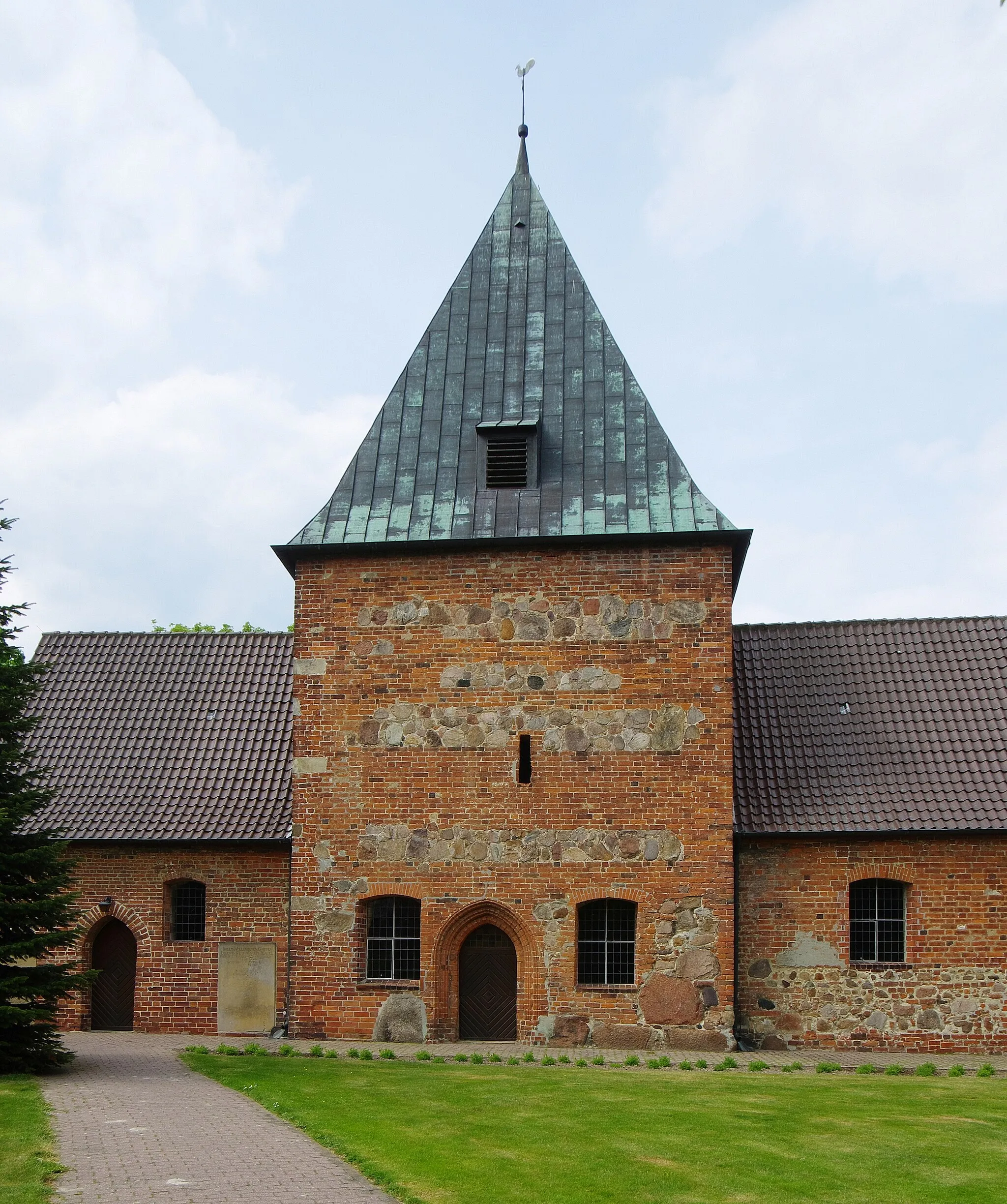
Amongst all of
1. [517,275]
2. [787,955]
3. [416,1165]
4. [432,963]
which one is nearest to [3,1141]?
[416,1165]

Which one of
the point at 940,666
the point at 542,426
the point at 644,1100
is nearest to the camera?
the point at 644,1100

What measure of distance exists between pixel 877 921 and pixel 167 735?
10984 mm

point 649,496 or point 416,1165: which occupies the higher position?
point 649,496

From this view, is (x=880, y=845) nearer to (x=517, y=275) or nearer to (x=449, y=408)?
(x=449, y=408)

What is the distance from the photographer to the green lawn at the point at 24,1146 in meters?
8.39

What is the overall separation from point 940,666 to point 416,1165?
12.7m

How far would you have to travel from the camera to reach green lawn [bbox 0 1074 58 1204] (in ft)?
27.5

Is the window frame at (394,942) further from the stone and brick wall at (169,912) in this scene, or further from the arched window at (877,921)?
the arched window at (877,921)

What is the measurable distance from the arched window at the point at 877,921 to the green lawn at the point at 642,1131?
2509 millimetres

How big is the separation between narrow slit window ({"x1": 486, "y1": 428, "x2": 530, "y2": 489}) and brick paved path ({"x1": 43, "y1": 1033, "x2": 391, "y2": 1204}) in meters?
8.59

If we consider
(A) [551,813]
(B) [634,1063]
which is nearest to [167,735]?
(A) [551,813]

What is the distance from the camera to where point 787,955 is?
1666 centimetres

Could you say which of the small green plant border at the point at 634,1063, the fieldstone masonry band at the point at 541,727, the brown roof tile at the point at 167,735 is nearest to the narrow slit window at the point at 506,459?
the fieldstone masonry band at the point at 541,727

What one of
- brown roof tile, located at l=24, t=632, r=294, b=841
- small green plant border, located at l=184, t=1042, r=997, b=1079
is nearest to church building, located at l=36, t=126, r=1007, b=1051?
brown roof tile, located at l=24, t=632, r=294, b=841
